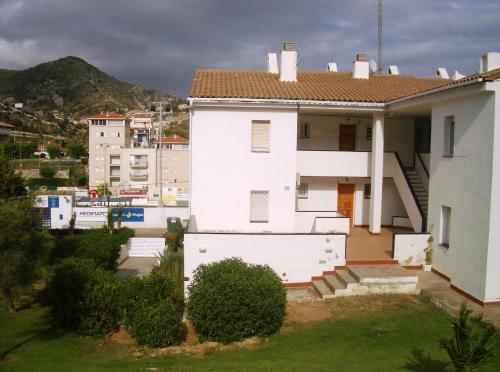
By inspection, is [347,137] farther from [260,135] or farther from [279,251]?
[279,251]

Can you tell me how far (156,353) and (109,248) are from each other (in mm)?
10347

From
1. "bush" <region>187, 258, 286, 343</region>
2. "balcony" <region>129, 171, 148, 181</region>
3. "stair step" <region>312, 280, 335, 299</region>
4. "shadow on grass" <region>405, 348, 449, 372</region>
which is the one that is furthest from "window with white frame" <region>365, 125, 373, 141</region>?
"balcony" <region>129, 171, 148, 181</region>

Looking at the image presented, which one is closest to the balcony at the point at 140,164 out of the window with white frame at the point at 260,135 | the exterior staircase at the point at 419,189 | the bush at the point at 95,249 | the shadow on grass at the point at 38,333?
the bush at the point at 95,249

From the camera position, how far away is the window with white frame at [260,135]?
18.5 m

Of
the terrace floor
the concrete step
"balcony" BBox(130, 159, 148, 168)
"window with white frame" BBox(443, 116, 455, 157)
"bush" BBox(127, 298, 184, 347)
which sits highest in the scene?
"window with white frame" BBox(443, 116, 455, 157)

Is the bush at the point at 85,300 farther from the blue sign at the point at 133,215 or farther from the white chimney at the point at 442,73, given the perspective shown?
the blue sign at the point at 133,215

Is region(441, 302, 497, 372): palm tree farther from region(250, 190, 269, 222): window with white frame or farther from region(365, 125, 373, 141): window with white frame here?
region(365, 125, 373, 141): window with white frame

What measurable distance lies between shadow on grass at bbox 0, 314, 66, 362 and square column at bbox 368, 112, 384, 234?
13.1 m

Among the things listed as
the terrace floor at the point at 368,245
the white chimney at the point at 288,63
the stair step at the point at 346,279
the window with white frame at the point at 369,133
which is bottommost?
the stair step at the point at 346,279

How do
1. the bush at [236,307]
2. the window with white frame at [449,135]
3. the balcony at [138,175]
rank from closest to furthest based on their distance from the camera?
1. the bush at [236,307]
2. the window with white frame at [449,135]
3. the balcony at [138,175]

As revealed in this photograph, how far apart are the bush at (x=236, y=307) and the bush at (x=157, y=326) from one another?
535mm

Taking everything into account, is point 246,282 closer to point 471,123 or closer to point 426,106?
point 471,123

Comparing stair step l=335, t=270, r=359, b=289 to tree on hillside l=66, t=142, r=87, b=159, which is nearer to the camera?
stair step l=335, t=270, r=359, b=289

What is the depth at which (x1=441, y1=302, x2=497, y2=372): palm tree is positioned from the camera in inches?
266
